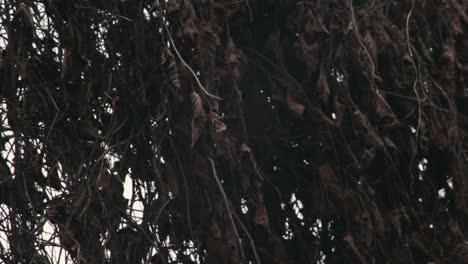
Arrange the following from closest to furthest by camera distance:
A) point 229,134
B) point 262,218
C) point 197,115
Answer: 1. point 197,115
2. point 262,218
3. point 229,134

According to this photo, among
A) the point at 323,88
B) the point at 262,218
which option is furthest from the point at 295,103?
the point at 262,218

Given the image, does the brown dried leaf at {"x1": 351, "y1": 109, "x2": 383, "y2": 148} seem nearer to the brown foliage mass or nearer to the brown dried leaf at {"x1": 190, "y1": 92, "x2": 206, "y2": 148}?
the brown foliage mass

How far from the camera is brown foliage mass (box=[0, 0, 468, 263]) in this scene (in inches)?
102

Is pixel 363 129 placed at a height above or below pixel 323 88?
below

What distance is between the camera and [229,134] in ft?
8.79

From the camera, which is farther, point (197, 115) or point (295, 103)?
point (295, 103)

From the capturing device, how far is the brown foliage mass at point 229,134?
258cm

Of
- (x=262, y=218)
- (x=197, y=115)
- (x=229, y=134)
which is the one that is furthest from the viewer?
(x=229, y=134)

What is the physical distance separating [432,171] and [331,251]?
0.34 meters

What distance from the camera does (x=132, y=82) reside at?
2.75m

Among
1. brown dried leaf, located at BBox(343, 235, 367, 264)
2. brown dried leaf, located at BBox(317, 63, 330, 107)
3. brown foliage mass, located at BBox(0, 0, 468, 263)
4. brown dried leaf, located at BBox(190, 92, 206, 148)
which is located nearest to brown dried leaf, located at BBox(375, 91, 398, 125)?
brown foliage mass, located at BBox(0, 0, 468, 263)

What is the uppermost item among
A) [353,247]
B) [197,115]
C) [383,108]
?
[383,108]

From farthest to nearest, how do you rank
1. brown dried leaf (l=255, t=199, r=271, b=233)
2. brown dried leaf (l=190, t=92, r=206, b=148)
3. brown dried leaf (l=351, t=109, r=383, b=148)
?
brown dried leaf (l=351, t=109, r=383, b=148) → brown dried leaf (l=255, t=199, r=271, b=233) → brown dried leaf (l=190, t=92, r=206, b=148)

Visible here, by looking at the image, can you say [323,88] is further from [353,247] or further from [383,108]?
[353,247]
